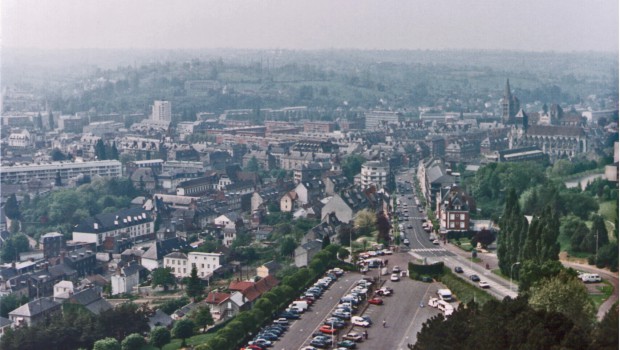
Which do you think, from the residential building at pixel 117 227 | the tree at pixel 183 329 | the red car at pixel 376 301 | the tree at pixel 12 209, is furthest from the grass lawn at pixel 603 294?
the tree at pixel 12 209

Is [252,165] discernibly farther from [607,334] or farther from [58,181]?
[607,334]

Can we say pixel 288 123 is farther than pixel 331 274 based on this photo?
Yes

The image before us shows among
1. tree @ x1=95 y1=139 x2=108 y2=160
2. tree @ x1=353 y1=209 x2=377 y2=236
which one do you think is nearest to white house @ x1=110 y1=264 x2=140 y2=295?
tree @ x1=353 y1=209 x2=377 y2=236

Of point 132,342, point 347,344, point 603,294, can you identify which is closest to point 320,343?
point 347,344

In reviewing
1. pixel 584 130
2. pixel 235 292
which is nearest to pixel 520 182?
pixel 235 292

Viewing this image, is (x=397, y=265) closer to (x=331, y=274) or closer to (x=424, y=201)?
(x=331, y=274)

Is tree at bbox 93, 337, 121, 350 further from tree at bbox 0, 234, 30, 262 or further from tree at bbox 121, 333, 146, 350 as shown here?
tree at bbox 0, 234, 30, 262
